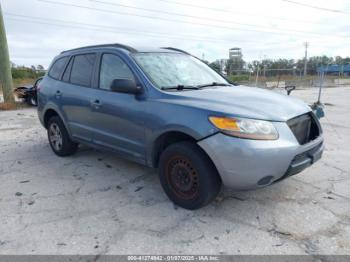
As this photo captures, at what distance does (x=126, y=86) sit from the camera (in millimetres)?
3500

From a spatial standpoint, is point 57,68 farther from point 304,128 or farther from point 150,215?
point 304,128

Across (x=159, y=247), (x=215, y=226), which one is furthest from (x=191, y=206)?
(x=159, y=247)

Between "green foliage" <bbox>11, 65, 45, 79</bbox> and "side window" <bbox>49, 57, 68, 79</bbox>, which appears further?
"green foliage" <bbox>11, 65, 45, 79</bbox>

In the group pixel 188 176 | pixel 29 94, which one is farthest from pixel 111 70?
pixel 29 94

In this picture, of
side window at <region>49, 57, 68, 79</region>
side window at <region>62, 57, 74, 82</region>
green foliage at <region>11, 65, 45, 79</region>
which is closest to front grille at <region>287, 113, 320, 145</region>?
side window at <region>62, 57, 74, 82</region>

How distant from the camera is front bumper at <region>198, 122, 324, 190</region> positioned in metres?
2.81

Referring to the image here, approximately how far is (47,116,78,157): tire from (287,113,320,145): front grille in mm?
3587

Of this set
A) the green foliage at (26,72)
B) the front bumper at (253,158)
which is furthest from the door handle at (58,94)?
the green foliage at (26,72)

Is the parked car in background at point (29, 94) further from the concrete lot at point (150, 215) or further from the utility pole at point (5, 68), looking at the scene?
the concrete lot at point (150, 215)

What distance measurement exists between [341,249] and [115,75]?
3.13m

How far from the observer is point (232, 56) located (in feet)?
112

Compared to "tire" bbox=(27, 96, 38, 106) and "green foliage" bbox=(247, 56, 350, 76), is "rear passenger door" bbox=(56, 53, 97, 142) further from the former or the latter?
"green foliage" bbox=(247, 56, 350, 76)

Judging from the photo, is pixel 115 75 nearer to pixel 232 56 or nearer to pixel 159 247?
pixel 159 247

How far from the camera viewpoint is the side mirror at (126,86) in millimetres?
3508
